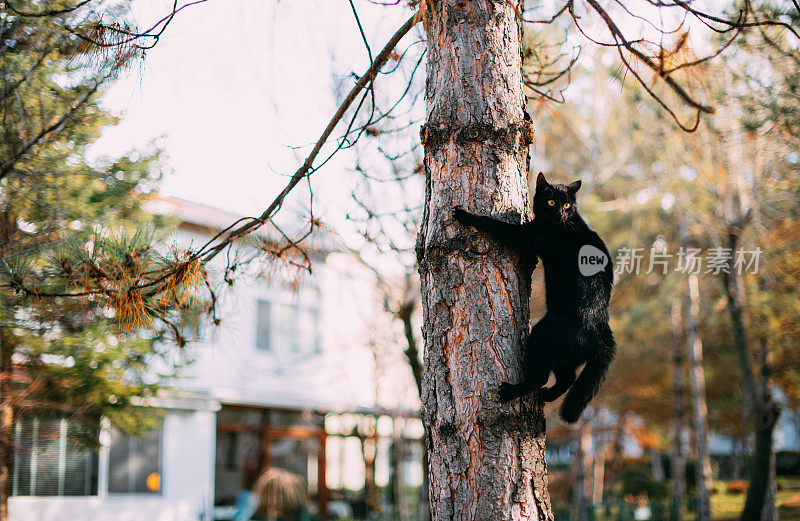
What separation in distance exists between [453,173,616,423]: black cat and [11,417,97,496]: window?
5960 millimetres

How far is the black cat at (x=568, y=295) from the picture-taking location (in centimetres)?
234

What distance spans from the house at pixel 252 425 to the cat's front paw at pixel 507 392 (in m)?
5.21

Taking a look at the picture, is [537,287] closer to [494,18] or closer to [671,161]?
[671,161]

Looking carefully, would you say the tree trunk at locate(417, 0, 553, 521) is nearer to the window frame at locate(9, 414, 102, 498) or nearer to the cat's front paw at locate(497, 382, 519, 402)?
the cat's front paw at locate(497, 382, 519, 402)

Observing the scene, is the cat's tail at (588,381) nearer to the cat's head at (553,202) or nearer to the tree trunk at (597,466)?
the cat's head at (553,202)

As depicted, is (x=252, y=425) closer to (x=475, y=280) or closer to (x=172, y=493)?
(x=172, y=493)

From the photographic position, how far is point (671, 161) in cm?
1116

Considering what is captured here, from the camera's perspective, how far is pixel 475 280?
226cm

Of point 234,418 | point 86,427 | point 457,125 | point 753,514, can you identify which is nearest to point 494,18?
point 457,125

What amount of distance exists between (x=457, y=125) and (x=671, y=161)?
9.94 m

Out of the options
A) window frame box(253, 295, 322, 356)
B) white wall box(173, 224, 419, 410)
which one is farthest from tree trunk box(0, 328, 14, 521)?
window frame box(253, 295, 322, 356)

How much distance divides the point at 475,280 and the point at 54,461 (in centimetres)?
837

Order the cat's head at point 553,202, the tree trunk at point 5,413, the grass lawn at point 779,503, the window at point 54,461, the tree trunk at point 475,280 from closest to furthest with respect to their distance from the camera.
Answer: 1. the tree trunk at point 475,280
2. the cat's head at point 553,202
3. the tree trunk at point 5,413
4. the window at point 54,461
5. the grass lawn at point 779,503

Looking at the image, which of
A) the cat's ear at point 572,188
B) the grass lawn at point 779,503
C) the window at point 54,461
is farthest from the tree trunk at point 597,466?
the cat's ear at point 572,188
